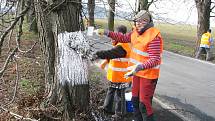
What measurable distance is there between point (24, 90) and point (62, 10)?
3254mm

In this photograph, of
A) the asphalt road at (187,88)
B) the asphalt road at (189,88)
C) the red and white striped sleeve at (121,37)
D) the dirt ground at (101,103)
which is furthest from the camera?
the asphalt road at (189,88)

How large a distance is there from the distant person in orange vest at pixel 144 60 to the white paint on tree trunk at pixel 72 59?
0.59m

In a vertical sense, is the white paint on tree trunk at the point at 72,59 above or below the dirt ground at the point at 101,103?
above

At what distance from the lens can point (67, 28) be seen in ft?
19.3

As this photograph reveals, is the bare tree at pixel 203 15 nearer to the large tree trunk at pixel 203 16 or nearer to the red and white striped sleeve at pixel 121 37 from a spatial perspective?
the large tree trunk at pixel 203 16

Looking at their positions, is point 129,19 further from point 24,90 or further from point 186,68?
point 186,68

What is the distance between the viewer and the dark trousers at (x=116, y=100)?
7137 millimetres

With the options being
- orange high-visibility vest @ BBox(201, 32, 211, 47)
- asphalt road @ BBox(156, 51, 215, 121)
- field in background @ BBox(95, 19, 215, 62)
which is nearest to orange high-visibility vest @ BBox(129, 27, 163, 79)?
field in background @ BBox(95, 19, 215, 62)

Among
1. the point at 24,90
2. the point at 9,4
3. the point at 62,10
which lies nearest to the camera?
the point at 62,10

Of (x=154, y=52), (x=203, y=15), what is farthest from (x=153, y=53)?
(x=203, y=15)

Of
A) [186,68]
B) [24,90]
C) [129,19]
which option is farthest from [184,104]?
[186,68]

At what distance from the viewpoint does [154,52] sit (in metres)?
6.11

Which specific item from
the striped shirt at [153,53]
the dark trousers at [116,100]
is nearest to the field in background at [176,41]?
the striped shirt at [153,53]

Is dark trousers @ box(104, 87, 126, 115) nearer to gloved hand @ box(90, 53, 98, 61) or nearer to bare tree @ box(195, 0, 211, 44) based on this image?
gloved hand @ box(90, 53, 98, 61)
